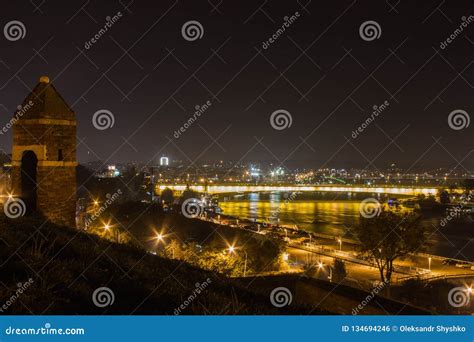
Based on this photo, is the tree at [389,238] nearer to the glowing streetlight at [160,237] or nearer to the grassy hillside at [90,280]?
the glowing streetlight at [160,237]

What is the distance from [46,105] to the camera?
301 inches

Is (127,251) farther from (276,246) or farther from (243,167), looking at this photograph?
(243,167)

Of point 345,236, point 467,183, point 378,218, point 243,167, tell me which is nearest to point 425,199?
point 467,183

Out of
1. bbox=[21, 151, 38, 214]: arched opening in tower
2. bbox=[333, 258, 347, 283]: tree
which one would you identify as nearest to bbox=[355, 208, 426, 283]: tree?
bbox=[333, 258, 347, 283]: tree

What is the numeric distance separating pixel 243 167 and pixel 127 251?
110105 mm

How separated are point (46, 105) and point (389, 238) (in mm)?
13482

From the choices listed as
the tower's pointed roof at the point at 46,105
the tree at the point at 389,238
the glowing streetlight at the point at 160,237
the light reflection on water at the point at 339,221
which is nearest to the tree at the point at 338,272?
the tree at the point at 389,238

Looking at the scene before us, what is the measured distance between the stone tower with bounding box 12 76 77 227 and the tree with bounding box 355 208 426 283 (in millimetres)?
12486

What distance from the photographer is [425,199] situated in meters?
63.6

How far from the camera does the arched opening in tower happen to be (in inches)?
309

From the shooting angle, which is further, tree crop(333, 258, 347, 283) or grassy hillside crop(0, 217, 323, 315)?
tree crop(333, 258, 347, 283)

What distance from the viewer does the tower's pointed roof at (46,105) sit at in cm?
763

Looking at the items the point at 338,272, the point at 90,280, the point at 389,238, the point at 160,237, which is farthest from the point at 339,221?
the point at 90,280

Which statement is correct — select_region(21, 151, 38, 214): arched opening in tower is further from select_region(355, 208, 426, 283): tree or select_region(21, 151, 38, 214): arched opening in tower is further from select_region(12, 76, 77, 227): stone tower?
select_region(355, 208, 426, 283): tree
